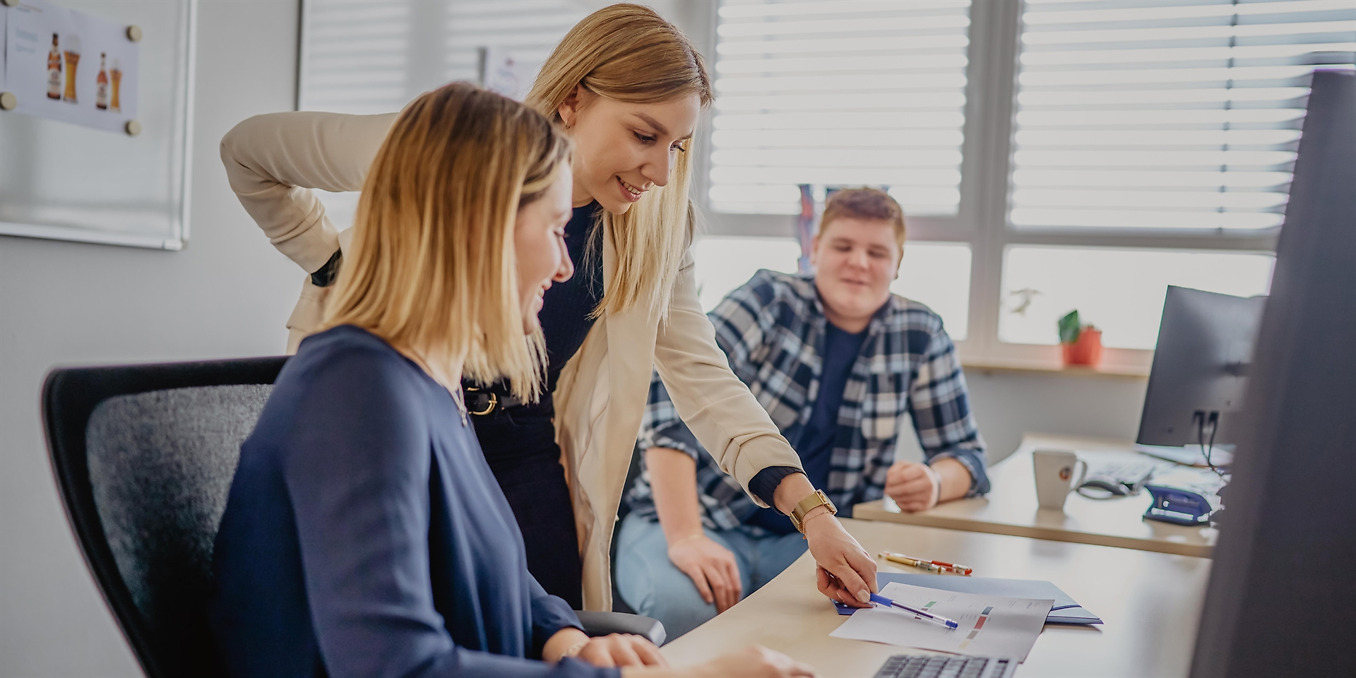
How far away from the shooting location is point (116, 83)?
5.92ft

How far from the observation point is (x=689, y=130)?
4.30 ft

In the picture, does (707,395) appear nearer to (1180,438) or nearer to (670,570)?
(670,570)

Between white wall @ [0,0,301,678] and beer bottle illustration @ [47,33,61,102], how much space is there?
248mm

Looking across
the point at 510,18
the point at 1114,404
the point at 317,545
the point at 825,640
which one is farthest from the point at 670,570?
the point at 1114,404

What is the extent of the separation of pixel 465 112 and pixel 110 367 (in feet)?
1.03

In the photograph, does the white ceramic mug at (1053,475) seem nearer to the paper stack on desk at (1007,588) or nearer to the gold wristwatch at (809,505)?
the paper stack on desk at (1007,588)

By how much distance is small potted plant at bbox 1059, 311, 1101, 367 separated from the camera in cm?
339

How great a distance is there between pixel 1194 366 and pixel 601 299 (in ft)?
3.70

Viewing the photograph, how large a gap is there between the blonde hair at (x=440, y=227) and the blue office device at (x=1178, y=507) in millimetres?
1398

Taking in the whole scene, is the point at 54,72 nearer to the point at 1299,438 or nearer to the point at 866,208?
the point at 866,208

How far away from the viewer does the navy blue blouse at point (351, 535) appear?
68 cm

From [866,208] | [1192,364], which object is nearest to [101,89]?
[866,208]

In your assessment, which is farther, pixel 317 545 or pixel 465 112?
pixel 465 112

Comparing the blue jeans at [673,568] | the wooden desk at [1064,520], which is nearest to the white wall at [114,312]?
the blue jeans at [673,568]
